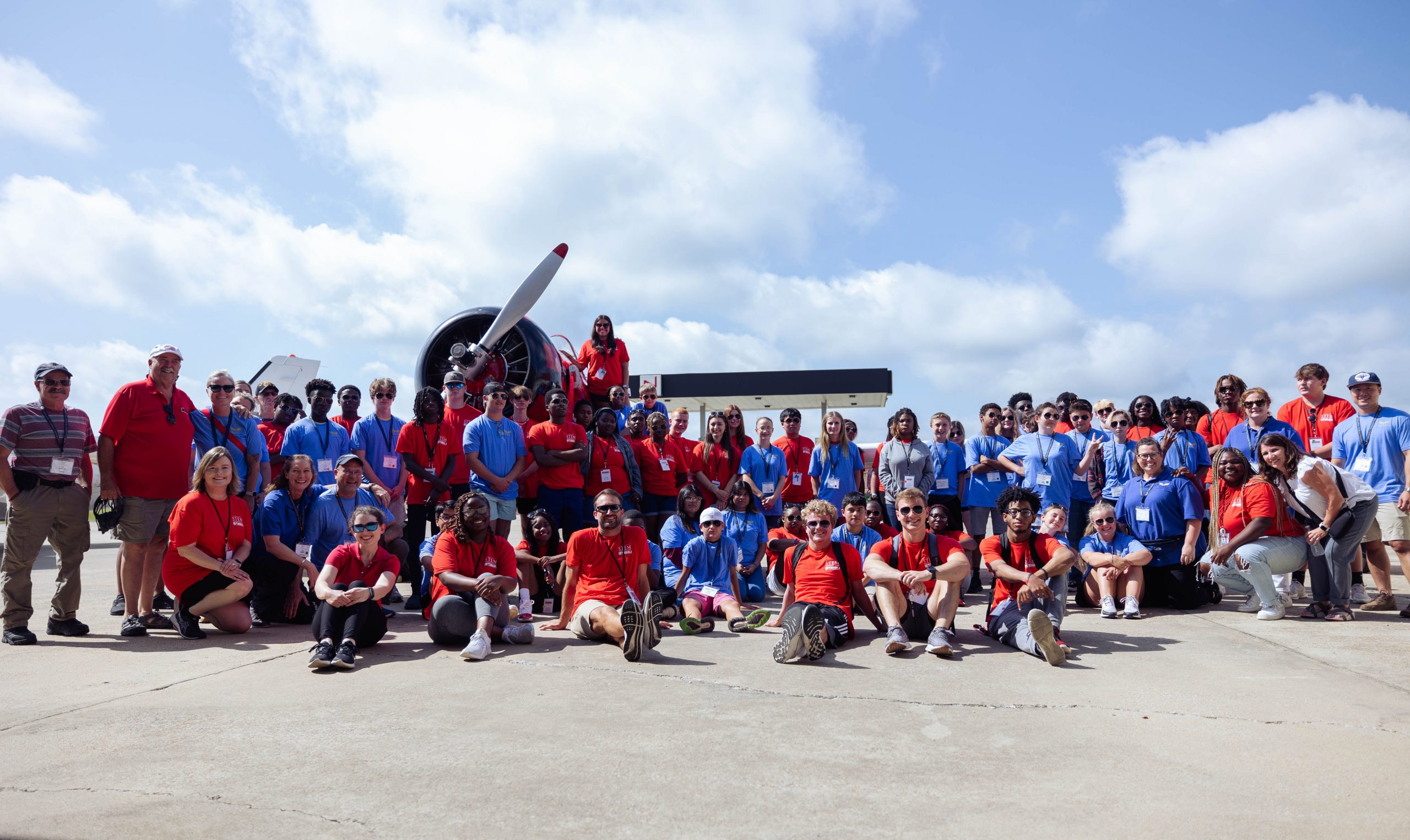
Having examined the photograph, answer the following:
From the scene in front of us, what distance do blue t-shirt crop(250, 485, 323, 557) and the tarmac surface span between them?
117 centimetres

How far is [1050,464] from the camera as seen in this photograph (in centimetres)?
791

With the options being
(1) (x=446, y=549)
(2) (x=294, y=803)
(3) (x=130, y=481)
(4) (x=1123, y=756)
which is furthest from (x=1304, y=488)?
(3) (x=130, y=481)

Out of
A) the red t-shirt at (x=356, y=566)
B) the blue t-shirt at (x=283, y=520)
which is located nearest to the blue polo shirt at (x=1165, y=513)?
the red t-shirt at (x=356, y=566)

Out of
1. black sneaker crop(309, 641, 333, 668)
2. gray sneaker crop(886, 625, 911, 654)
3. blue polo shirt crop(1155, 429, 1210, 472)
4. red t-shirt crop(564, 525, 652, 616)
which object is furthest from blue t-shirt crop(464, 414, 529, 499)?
blue polo shirt crop(1155, 429, 1210, 472)

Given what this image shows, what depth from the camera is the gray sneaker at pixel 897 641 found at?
17.1 feet

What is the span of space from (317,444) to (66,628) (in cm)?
234

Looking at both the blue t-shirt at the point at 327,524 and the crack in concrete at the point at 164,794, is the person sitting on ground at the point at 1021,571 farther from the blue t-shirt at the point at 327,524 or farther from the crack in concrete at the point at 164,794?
the blue t-shirt at the point at 327,524

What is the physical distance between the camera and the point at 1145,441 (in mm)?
7145

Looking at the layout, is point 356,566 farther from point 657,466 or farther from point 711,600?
point 657,466

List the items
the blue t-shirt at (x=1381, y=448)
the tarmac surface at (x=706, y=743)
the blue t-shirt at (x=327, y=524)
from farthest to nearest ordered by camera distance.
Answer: the blue t-shirt at (x=1381, y=448) < the blue t-shirt at (x=327, y=524) < the tarmac surface at (x=706, y=743)

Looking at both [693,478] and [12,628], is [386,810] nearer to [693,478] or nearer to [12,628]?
[12,628]

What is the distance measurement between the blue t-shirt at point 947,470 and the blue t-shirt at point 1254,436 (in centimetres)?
235

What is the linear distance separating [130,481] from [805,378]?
20822 millimetres

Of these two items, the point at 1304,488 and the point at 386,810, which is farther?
the point at 1304,488
